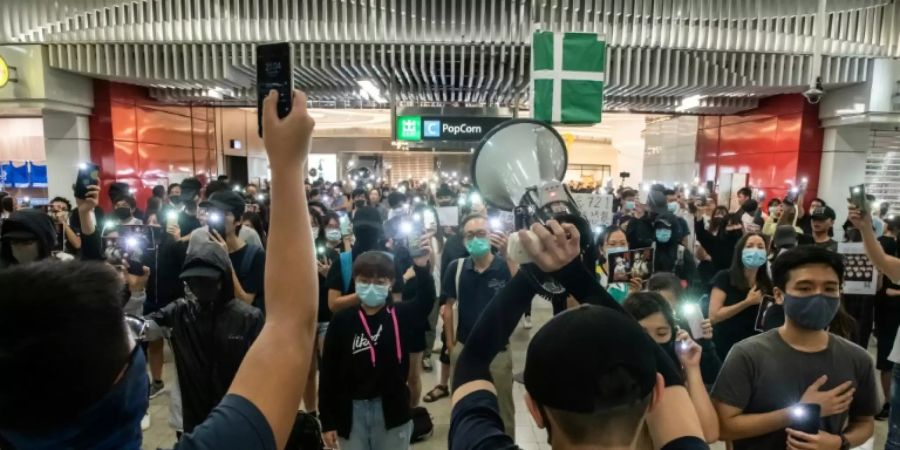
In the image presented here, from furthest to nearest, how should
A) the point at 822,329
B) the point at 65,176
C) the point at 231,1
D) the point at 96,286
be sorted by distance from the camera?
the point at 65,176 < the point at 231,1 < the point at 822,329 < the point at 96,286

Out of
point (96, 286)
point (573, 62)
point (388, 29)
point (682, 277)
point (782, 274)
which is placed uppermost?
point (388, 29)

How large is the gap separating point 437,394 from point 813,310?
125 inches

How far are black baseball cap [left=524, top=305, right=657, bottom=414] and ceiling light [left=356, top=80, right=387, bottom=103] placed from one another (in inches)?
314

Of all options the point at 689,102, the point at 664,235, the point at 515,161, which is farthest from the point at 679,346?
the point at 689,102

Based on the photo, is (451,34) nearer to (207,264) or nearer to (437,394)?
(437,394)

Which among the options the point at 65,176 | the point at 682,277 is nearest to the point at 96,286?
the point at 682,277

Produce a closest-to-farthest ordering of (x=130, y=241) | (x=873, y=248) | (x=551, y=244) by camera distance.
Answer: (x=551, y=244) < (x=873, y=248) < (x=130, y=241)

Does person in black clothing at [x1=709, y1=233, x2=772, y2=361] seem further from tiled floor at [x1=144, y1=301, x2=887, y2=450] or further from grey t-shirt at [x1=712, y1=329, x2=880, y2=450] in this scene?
grey t-shirt at [x1=712, y1=329, x2=880, y2=450]

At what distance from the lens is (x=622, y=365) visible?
90 centimetres

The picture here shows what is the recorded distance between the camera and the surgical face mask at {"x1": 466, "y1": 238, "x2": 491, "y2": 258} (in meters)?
3.52

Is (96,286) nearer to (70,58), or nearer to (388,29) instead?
(388,29)

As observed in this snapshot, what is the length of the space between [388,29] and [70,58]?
447 cm

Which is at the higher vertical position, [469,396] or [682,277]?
[469,396]

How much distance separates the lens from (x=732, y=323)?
3354 mm
